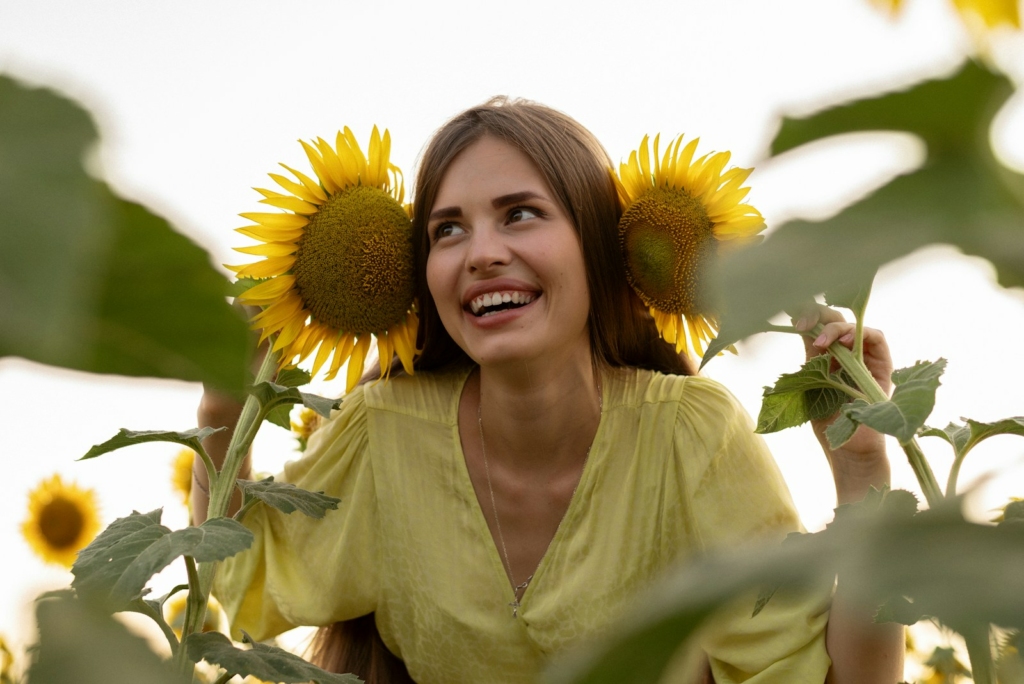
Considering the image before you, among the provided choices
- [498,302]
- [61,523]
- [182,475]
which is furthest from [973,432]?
[61,523]

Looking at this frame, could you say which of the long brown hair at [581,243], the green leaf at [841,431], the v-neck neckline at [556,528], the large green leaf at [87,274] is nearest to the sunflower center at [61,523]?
the long brown hair at [581,243]

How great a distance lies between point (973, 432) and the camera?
78 cm

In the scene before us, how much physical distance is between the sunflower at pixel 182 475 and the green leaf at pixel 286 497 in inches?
34.0

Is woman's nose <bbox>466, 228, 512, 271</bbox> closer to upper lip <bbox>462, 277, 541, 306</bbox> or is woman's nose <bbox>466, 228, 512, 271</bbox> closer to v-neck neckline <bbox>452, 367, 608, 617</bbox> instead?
upper lip <bbox>462, 277, 541, 306</bbox>

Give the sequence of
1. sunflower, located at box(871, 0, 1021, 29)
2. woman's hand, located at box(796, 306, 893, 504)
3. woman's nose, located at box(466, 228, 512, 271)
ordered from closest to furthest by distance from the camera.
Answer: sunflower, located at box(871, 0, 1021, 29)
woman's hand, located at box(796, 306, 893, 504)
woman's nose, located at box(466, 228, 512, 271)

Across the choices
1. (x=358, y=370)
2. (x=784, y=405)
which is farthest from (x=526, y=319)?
(x=784, y=405)

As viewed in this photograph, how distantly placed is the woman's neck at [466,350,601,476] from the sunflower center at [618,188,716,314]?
26 cm

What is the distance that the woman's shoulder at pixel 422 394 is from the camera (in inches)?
72.8

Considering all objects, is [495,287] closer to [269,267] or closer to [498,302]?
[498,302]

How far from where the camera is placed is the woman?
1630 mm

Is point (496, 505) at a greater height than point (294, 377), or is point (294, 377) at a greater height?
point (294, 377)

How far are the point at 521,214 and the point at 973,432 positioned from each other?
3.28 feet

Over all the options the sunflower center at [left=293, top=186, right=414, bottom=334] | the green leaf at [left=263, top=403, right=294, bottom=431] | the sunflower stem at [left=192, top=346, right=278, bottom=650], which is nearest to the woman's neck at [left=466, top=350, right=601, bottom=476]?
the sunflower center at [left=293, top=186, right=414, bottom=334]

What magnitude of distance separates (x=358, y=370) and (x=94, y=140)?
4.07 feet
